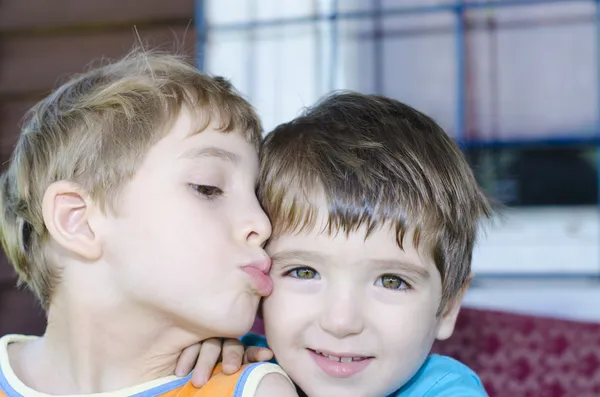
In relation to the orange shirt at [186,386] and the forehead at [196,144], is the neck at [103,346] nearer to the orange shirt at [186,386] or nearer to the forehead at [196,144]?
the orange shirt at [186,386]

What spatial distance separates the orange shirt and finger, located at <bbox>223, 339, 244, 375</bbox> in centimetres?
1

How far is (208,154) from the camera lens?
1155 mm

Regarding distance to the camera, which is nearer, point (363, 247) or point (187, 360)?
point (363, 247)

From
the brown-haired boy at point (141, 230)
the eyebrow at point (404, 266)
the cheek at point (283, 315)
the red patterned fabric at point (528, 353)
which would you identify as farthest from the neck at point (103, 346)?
the red patterned fabric at point (528, 353)

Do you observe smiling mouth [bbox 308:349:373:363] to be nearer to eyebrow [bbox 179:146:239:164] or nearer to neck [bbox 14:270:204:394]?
neck [bbox 14:270:204:394]

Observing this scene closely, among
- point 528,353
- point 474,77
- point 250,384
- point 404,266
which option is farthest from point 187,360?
point 474,77

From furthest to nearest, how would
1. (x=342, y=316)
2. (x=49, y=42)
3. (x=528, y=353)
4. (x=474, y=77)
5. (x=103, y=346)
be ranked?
(x=49, y=42), (x=474, y=77), (x=528, y=353), (x=103, y=346), (x=342, y=316)

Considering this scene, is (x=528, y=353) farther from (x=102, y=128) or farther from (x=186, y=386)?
(x=102, y=128)

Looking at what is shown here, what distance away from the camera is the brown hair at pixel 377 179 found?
1.14m

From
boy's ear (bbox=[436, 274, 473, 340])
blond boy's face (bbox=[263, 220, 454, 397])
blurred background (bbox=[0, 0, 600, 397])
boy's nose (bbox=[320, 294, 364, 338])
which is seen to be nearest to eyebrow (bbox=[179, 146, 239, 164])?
blond boy's face (bbox=[263, 220, 454, 397])

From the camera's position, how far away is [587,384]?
1.77 m

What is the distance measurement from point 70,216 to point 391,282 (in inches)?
20.6

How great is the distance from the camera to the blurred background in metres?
2.94

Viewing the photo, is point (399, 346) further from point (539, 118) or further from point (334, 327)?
point (539, 118)
